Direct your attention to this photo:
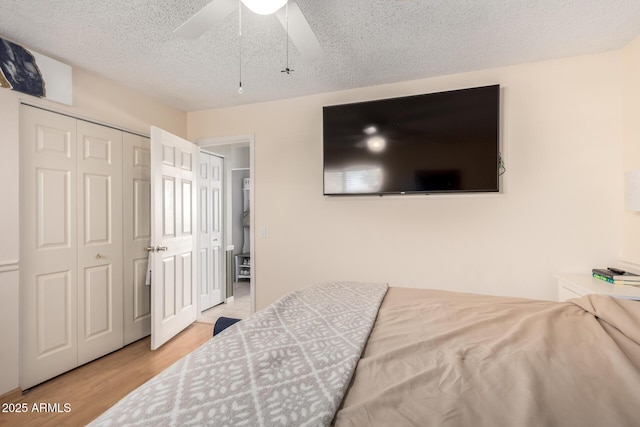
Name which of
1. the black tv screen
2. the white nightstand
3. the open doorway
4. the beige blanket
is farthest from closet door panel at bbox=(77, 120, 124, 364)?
the white nightstand

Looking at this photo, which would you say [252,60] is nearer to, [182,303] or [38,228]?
[38,228]

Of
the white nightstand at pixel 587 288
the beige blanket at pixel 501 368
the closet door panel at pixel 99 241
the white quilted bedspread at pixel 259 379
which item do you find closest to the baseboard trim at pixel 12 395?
the closet door panel at pixel 99 241

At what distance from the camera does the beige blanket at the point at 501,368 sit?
0.70 meters

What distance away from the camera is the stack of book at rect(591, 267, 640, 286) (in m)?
→ 1.84

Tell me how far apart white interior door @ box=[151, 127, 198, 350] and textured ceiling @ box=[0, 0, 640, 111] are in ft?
2.32

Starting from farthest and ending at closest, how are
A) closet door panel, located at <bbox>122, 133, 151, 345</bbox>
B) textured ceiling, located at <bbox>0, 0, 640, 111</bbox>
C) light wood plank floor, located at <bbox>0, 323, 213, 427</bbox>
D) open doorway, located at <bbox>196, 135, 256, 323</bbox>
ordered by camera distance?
open doorway, located at <bbox>196, 135, 256, 323</bbox> < closet door panel, located at <bbox>122, 133, 151, 345</bbox> < light wood plank floor, located at <bbox>0, 323, 213, 427</bbox> < textured ceiling, located at <bbox>0, 0, 640, 111</bbox>

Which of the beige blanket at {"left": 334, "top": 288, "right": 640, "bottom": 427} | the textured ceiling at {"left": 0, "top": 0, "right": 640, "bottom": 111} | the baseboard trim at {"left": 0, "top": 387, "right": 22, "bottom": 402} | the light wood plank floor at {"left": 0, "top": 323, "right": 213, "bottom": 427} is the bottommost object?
the light wood plank floor at {"left": 0, "top": 323, "right": 213, "bottom": 427}

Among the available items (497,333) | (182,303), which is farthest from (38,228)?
(497,333)

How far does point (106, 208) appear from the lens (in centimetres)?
255

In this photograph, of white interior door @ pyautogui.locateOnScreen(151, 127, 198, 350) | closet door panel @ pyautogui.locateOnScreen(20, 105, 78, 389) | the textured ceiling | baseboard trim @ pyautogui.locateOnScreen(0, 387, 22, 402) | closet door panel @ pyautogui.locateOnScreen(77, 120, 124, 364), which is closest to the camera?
the textured ceiling

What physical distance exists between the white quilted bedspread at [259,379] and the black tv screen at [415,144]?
1.57 metres

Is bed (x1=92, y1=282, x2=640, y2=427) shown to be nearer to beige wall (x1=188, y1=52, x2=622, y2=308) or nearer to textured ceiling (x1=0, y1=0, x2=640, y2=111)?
beige wall (x1=188, y1=52, x2=622, y2=308)

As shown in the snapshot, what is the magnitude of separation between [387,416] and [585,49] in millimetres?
2869

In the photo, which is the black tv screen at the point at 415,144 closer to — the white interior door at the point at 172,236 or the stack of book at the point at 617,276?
the stack of book at the point at 617,276
